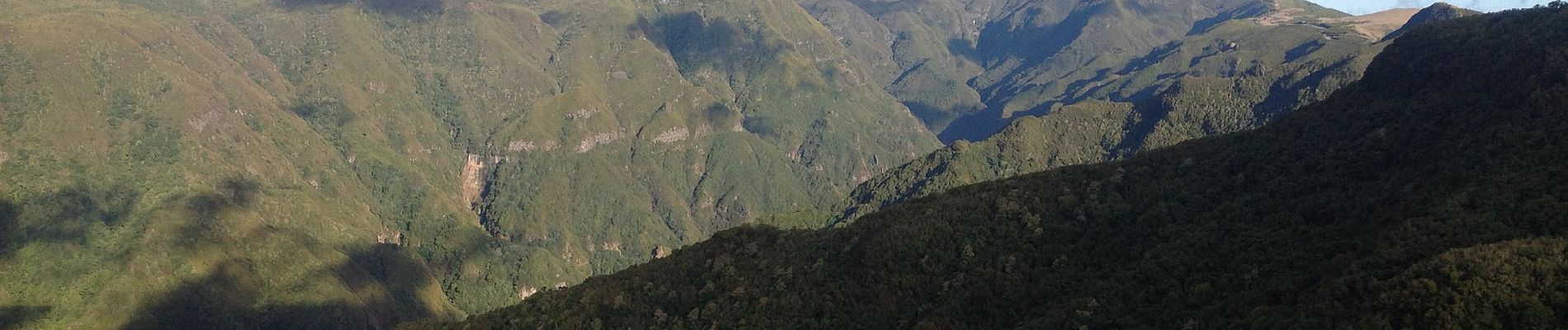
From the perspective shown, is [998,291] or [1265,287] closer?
[1265,287]

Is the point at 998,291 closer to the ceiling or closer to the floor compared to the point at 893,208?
closer to the ceiling

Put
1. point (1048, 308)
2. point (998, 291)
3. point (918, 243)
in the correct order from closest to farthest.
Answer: point (1048, 308) < point (998, 291) < point (918, 243)

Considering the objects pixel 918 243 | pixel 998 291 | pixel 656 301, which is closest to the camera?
pixel 998 291

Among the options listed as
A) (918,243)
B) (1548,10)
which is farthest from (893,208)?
(1548,10)

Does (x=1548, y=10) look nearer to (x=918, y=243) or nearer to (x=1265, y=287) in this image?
(x=1265, y=287)

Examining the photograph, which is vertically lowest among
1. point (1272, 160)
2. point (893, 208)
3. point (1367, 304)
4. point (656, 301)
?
point (656, 301)

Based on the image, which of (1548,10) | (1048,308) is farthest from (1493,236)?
(1548,10)

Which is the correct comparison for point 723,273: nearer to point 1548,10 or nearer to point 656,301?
point 656,301
